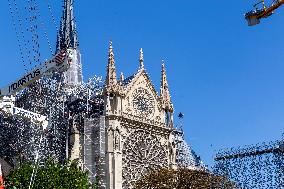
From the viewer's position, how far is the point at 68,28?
288 ft

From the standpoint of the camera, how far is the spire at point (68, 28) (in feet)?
285

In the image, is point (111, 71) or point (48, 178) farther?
point (111, 71)

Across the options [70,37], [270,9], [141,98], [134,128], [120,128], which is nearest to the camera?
[270,9]

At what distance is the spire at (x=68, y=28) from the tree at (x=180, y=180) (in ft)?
127

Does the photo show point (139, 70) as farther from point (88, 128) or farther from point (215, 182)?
point (215, 182)

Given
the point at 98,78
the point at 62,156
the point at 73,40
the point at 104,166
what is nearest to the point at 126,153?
the point at 104,166

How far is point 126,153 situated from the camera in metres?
61.5

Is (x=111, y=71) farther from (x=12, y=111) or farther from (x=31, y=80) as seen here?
(x=12, y=111)

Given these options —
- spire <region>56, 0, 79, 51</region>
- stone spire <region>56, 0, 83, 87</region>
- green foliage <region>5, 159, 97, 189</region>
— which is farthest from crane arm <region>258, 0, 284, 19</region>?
spire <region>56, 0, 79, 51</region>

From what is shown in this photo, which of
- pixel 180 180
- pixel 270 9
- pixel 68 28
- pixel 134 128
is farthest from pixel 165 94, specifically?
pixel 270 9

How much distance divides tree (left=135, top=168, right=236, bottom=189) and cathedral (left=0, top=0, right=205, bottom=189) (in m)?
7.40

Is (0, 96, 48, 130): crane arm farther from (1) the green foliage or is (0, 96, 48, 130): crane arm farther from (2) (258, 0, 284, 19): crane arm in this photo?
(2) (258, 0, 284, 19): crane arm

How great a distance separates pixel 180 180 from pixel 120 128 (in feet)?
40.6

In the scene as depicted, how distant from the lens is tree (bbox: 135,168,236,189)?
5125 cm
